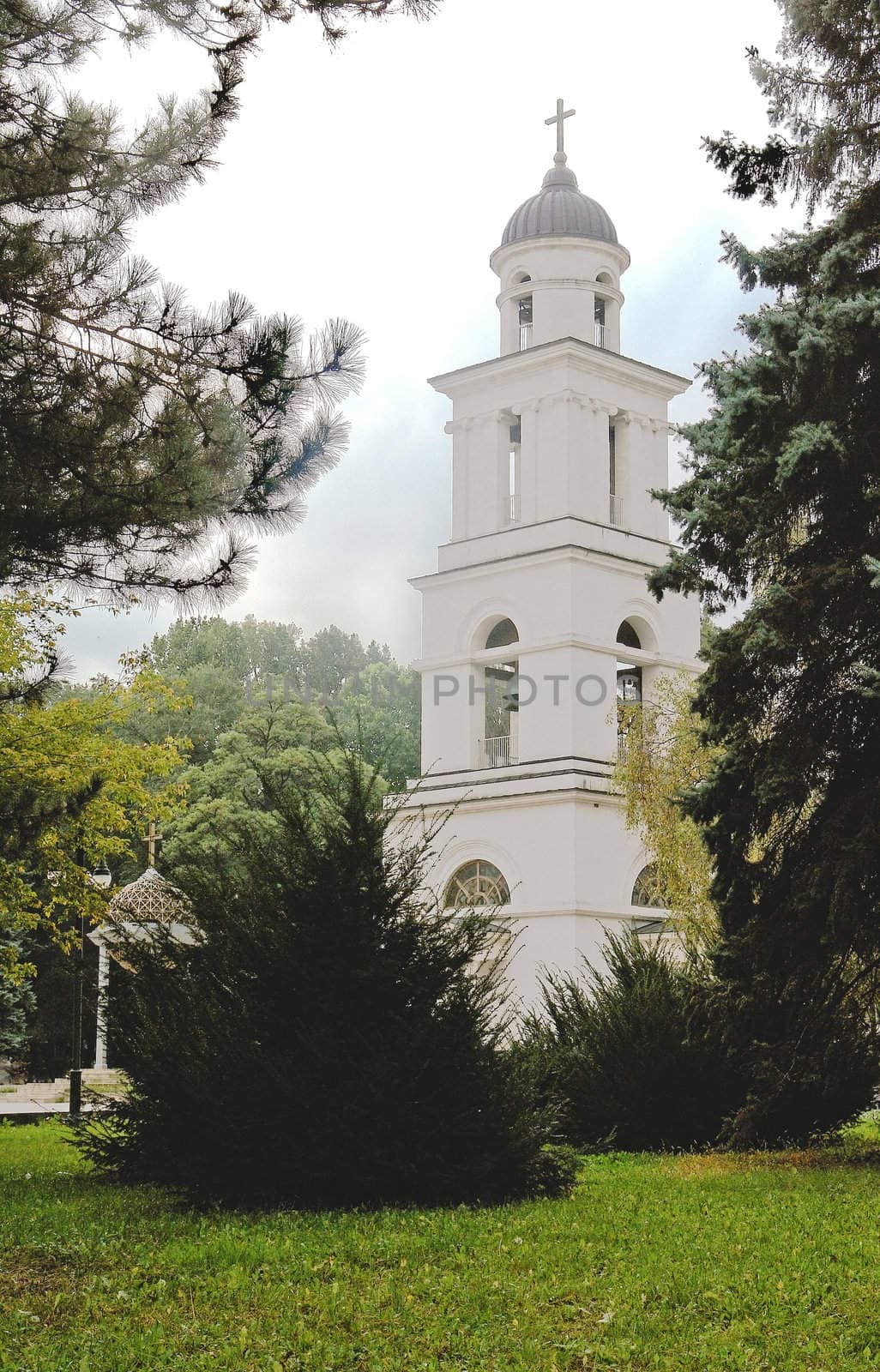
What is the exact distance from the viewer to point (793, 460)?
40.6ft

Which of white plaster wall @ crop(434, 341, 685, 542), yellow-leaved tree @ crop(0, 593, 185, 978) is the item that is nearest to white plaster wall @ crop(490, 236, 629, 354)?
white plaster wall @ crop(434, 341, 685, 542)

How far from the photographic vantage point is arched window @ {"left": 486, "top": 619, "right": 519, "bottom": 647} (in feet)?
114

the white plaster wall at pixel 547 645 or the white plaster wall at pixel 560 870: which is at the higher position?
the white plaster wall at pixel 547 645

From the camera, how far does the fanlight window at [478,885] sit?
105 ft

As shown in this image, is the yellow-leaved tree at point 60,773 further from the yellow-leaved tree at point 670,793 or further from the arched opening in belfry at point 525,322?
the arched opening in belfry at point 525,322

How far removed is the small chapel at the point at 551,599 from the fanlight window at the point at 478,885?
48mm

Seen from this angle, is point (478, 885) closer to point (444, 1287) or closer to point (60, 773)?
point (60, 773)

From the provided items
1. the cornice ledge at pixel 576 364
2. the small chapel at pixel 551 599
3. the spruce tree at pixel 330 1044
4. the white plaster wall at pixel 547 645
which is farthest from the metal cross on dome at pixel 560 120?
the spruce tree at pixel 330 1044

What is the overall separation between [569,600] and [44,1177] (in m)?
22.0

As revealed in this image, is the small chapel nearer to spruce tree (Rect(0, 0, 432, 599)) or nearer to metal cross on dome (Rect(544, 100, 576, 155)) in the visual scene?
metal cross on dome (Rect(544, 100, 576, 155))

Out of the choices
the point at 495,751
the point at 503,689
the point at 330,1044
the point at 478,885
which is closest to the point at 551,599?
the point at 503,689

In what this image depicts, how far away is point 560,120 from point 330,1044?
31.6m

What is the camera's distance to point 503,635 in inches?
1383

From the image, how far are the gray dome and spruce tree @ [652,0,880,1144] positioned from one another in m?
21.4
